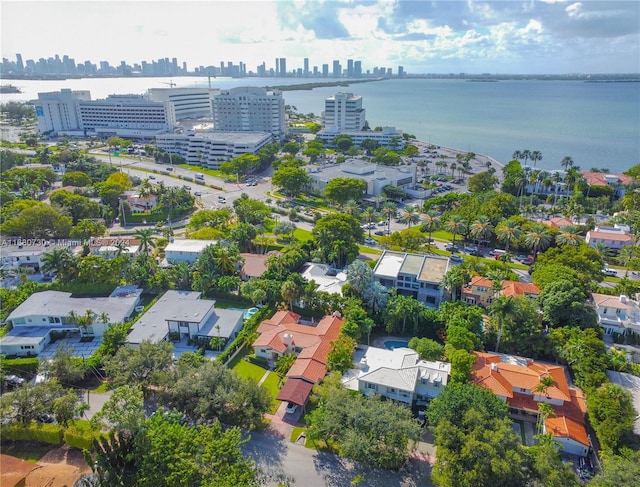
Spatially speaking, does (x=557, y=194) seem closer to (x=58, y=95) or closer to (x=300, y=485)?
(x=300, y=485)

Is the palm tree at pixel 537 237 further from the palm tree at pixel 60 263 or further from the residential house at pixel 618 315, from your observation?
the palm tree at pixel 60 263

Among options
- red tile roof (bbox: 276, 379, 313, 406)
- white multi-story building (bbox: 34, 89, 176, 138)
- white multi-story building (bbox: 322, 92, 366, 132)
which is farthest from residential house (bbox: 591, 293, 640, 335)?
white multi-story building (bbox: 34, 89, 176, 138)

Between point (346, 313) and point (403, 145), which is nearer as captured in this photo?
point (346, 313)

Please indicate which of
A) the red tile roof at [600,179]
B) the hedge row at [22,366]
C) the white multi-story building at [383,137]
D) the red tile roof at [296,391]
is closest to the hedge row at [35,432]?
the hedge row at [22,366]

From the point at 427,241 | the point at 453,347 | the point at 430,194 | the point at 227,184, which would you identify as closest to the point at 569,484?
the point at 453,347

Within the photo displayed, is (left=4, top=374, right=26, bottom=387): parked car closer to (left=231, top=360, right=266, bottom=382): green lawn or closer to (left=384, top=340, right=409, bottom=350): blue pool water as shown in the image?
(left=231, top=360, right=266, bottom=382): green lawn

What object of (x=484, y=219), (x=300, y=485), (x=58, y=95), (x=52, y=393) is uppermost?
(x=58, y=95)
